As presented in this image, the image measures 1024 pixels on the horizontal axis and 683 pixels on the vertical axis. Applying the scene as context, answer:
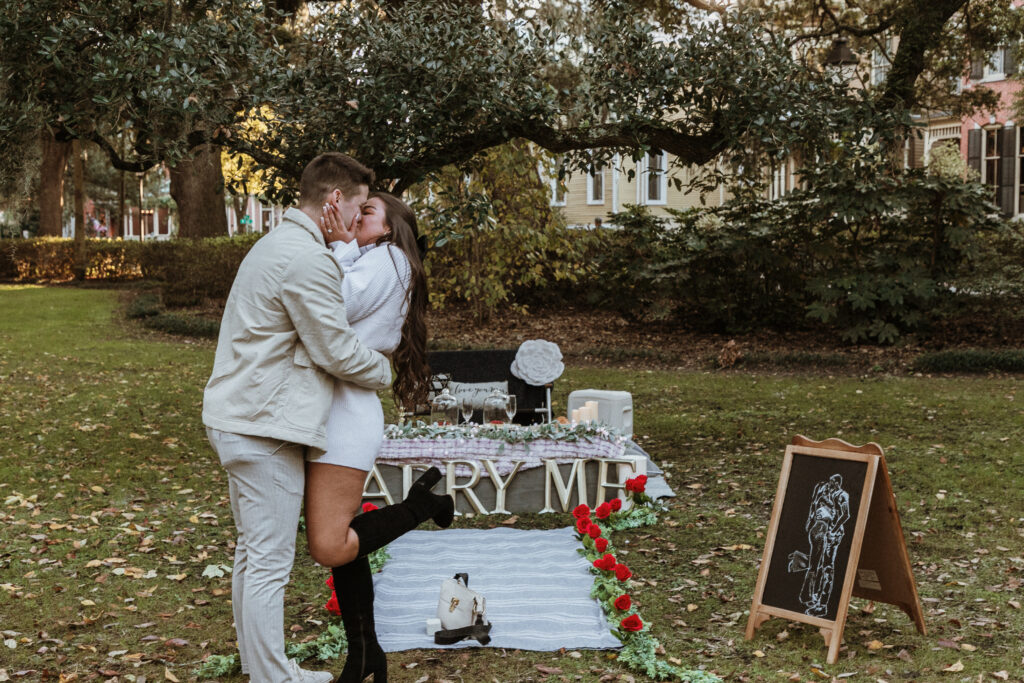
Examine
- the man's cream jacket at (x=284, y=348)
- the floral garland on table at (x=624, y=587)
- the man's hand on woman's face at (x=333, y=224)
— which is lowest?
the floral garland on table at (x=624, y=587)

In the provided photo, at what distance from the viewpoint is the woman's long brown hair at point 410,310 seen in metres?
3.77

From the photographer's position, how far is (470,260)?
1703cm

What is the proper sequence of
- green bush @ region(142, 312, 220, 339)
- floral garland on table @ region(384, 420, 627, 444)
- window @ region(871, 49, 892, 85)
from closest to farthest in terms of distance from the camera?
1. floral garland on table @ region(384, 420, 627, 444)
2. window @ region(871, 49, 892, 85)
3. green bush @ region(142, 312, 220, 339)

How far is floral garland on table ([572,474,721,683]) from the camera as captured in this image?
4023mm

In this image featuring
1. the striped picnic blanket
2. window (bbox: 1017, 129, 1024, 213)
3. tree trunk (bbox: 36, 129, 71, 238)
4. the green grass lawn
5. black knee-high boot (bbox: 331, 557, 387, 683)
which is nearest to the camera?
Answer: black knee-high boot (bbox: 331, 557, 387, 683)

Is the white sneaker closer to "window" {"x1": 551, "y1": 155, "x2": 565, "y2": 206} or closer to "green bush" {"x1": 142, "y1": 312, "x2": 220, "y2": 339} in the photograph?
"window" {"x1": 551, "y1": 155, "x2": 565, "y2": 206}

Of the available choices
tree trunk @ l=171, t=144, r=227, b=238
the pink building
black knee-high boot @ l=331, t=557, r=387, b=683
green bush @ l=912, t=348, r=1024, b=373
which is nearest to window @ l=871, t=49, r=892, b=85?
the pink building

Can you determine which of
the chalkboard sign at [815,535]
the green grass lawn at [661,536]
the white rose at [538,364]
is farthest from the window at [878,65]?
the chalkboard sign at [815,535]

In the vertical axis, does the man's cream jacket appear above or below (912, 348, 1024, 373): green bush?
above

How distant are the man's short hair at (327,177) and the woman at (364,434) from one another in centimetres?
7

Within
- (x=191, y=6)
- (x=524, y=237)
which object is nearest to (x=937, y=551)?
(x=191, y=6)

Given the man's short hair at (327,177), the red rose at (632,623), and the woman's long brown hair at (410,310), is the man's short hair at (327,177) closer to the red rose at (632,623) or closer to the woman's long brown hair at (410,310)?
the woman's long brown hair at (410,310)

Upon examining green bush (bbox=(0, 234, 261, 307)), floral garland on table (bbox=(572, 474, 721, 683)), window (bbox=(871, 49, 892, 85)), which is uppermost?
window (bbox=(871, 49, 892, 85))

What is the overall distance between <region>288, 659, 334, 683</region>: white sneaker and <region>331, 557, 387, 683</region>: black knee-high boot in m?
0.05
